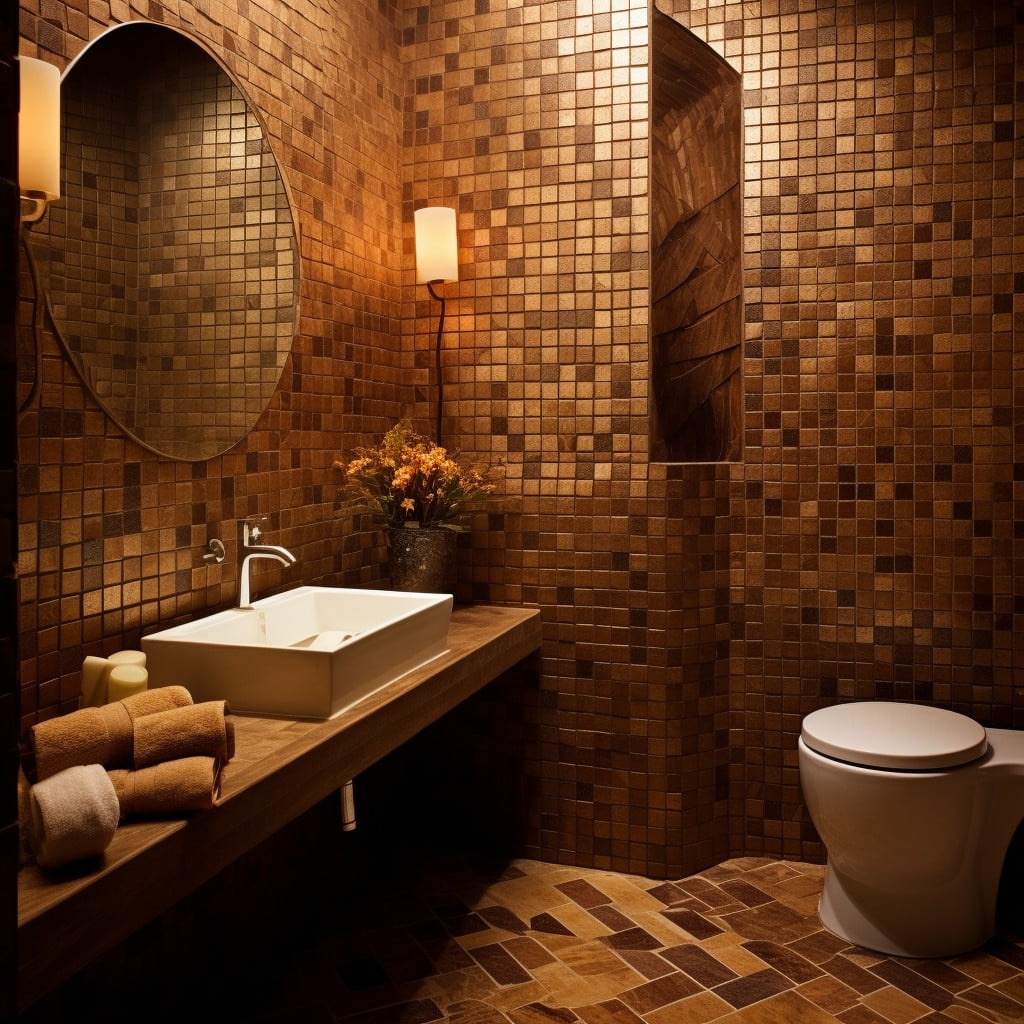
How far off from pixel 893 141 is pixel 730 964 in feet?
7.25

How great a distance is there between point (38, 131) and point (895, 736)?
Result: 220 cm

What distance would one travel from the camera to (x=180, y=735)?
1.39 m

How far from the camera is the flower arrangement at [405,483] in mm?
2566

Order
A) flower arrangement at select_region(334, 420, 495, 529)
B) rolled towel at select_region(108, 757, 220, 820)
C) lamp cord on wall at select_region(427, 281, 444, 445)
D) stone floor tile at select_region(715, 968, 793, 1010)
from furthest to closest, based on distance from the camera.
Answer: lamp cord on wall at select_region(427, 281, 444, 445)
flower arrangement at select_region(334, 420, 495, 529)
stone floor tile at select_region(715, 968, 793, 1010)
rolled towel at select_region(108, 757, 220, 820)

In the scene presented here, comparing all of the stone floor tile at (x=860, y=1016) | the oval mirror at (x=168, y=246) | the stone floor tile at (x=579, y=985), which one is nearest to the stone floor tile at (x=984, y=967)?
the stone floor tile at (x=860, y=1016)

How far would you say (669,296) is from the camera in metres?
2.83

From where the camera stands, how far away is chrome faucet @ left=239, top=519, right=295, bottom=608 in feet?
6.63

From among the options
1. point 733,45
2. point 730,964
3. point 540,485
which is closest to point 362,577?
point 540,485

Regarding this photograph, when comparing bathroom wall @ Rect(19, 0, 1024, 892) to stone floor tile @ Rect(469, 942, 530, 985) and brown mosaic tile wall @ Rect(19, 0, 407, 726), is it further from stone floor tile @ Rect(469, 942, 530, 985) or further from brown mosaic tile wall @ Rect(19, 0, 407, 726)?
stone floor tile @ Rect(469, 942, 530, 985)

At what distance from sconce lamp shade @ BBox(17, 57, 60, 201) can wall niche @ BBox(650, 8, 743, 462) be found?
1675mm

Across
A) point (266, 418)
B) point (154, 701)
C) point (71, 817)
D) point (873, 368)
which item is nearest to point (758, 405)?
point (873, 368)

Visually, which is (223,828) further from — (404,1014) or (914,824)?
(914,824)

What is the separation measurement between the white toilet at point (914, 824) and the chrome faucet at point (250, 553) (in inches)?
54.3

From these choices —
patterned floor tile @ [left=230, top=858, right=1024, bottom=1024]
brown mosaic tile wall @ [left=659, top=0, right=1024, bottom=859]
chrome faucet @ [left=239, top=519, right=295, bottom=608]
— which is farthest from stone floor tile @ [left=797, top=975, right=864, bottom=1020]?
chrome faucet @ [left=239, top=519, right=295, bottom=608]
